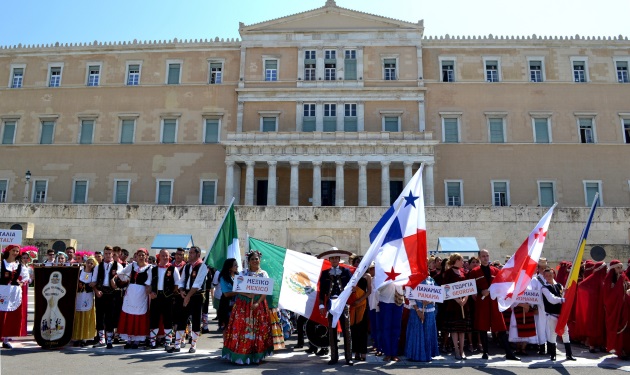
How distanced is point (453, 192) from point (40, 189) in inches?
1021

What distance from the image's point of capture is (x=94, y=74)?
3359cm

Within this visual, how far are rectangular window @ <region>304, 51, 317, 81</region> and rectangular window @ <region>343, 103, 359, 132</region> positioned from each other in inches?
118

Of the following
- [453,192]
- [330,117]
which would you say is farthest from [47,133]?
[453,192]

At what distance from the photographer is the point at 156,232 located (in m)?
21.2

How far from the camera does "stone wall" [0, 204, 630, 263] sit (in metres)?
20.5

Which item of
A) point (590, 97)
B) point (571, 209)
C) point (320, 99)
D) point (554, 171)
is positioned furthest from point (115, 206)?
point (590, 97)

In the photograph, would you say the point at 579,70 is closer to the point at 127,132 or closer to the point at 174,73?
the point at 174,73

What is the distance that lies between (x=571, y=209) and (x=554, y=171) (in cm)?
1032

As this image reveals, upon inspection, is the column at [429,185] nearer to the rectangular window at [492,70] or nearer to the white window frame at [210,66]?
the rectangular window at [492,70]

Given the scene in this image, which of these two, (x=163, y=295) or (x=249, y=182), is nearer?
(x=163, y=295)

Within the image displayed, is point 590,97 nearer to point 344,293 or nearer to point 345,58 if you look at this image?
point 345,58

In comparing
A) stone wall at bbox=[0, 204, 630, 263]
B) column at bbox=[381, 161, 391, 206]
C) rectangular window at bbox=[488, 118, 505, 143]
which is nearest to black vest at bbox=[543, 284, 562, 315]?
stone wall at bbox=[0, 204, 630, 263]

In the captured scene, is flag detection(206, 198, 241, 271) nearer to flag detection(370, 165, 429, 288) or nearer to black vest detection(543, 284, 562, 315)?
flag detection(370, 165, 429, 288)

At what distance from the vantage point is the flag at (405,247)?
24.2ft
